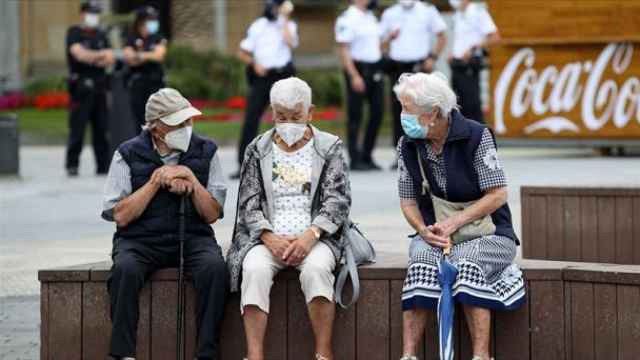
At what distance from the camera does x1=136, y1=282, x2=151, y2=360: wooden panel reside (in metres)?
7.53

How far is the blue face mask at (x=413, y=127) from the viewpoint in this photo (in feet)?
24.1

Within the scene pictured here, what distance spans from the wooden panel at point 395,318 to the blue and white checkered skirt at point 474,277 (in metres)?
0.14

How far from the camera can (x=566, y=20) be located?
19875 mm

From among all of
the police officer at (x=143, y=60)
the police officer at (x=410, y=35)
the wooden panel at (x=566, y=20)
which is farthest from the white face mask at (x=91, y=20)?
the wooden panel at (x=566, y=20)

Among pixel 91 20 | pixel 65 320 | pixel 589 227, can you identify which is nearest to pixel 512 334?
pixel 65 320

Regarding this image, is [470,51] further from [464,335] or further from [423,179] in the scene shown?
[464,335]

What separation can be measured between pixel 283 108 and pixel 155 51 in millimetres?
10845

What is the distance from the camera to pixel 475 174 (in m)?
7.46

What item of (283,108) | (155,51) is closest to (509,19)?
(155,51)

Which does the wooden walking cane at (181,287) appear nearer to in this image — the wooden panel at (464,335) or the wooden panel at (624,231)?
the wooden panel at (464,335)

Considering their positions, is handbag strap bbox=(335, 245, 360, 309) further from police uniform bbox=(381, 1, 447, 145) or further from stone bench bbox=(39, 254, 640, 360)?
police uniform bbox=(381, 1, 447, 145)

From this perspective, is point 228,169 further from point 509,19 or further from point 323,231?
point 323,231

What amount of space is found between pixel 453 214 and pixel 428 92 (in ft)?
1.80

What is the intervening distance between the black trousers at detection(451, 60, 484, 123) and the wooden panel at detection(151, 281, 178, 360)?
11.3 metres
